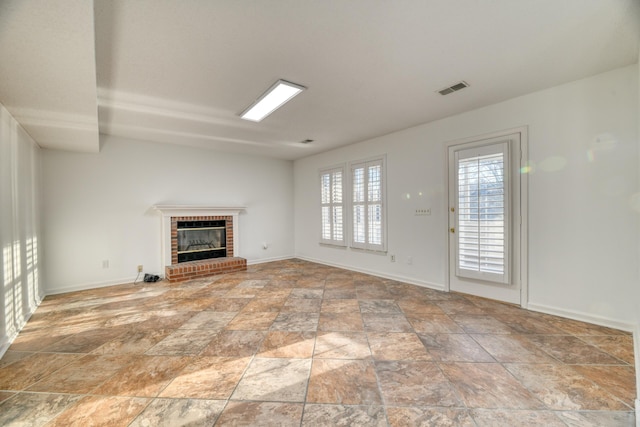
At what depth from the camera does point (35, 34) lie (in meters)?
1.50

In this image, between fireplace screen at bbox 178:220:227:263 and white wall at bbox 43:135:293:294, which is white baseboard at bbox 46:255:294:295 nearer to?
white wall at bbox 43:135:293:294

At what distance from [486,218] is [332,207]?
2867 mm

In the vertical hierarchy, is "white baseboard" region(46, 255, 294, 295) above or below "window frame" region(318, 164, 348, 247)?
below

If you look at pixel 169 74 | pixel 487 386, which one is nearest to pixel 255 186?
pixel 169 74

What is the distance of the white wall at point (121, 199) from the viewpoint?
3.94 metres

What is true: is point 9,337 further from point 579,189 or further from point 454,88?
point 579,189

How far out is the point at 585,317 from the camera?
269 cm

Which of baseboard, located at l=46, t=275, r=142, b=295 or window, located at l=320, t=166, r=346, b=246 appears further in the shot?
window, located at l=320, t=166, r=346, b=246

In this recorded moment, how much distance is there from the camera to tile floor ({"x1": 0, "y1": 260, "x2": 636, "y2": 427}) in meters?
1.51

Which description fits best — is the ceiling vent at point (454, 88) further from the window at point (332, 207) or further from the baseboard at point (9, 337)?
the baseboard at point (9, 337)

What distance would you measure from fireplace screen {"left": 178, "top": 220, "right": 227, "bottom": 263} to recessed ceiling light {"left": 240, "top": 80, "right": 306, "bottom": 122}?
8.40 feet

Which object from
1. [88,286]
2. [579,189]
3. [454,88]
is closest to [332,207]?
[454,88]

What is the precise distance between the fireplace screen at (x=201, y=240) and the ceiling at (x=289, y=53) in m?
2.18

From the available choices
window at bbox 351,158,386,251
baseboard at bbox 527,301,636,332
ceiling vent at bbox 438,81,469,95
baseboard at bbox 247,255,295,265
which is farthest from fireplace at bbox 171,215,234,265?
baseboard at bbox 527,301,636,332
